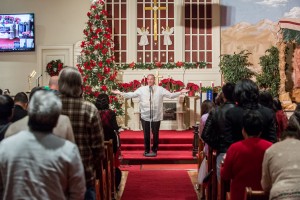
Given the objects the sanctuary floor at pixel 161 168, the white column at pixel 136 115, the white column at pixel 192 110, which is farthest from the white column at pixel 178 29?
the sanctuary floor at pixel 161 168

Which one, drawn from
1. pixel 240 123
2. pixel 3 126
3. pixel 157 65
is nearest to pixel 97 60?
pixel 157 65

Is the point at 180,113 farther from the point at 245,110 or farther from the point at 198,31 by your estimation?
the point at 245,110

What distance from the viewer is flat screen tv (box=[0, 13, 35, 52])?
13.2 meters

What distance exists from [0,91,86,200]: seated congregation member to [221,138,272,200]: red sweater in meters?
1.51

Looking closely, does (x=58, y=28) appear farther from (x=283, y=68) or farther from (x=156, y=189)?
(x=156, y=189)

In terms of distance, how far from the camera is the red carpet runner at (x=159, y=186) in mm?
6984

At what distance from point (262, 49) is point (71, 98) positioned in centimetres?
1066

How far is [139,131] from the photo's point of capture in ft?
39.6

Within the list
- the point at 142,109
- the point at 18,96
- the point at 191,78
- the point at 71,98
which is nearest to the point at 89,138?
the point at 71,98

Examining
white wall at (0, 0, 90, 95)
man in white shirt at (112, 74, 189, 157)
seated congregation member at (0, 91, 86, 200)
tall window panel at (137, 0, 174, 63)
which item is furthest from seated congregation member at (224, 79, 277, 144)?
white wall at (0, 0, 90, 95)

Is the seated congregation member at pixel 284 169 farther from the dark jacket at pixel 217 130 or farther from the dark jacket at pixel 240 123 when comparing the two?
the dark jacket at pixel 217 130

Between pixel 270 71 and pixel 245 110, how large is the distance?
8940mm

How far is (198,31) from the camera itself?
13703 millimetres

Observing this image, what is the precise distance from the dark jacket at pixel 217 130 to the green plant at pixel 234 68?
7.99 m
